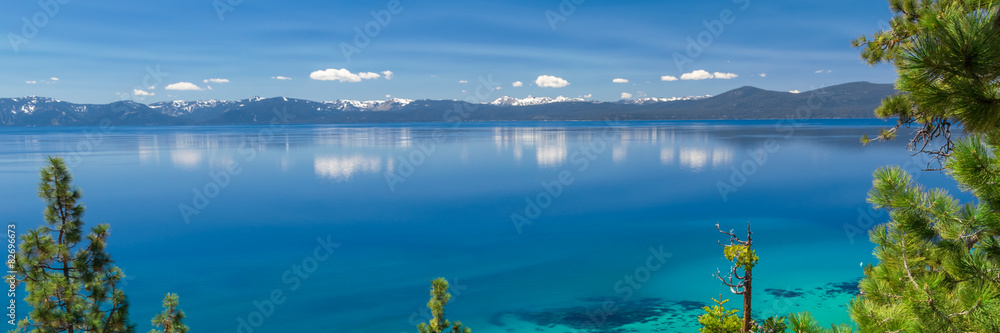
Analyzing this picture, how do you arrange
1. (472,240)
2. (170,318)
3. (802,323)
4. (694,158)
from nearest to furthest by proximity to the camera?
(802,323)
(170,318)
(472,240)
(694,158)

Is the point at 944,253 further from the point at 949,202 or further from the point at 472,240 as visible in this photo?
the point at 472,240

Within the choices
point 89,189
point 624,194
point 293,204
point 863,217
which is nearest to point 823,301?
point 863,217

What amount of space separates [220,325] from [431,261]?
9.20 meters

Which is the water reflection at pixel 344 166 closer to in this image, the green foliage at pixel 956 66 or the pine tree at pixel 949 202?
the pine tree at pixel 949 202

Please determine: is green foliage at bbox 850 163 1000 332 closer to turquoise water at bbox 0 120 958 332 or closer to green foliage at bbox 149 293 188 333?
green foliage at bbox 149 293 188 333

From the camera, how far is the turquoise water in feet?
58.2

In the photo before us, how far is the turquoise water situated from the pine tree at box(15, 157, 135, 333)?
8.09m

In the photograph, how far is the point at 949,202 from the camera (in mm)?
4145

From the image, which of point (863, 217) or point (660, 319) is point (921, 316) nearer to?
point (660, 319)

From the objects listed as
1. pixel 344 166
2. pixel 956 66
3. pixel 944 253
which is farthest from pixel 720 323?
pixel 344 166

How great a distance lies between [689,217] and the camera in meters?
32.6

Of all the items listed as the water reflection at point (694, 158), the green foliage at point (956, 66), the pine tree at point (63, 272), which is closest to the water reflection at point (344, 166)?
the water reflection at point (694, 158)

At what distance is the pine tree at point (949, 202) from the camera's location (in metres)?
2.85

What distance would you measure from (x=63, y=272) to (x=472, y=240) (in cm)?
2026
